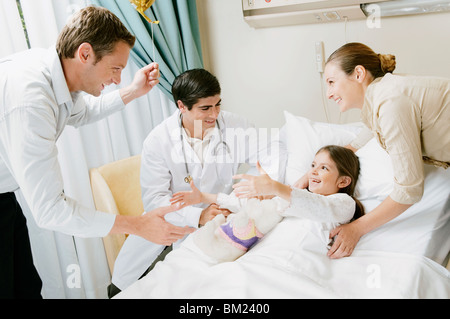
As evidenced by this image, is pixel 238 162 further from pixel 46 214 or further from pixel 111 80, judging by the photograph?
pixel 46 214

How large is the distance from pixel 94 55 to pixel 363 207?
1138 millimetres

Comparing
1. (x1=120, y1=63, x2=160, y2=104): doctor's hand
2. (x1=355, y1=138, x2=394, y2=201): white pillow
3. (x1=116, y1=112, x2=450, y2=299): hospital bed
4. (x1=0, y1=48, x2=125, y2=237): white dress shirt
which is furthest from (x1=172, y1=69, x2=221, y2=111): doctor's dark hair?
(x1=355, y1=138, x2=394, y2=201): white pillow

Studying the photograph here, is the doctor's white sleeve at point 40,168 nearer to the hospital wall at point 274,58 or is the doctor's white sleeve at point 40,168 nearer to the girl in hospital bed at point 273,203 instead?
the girl in hospital bed at point 273,203

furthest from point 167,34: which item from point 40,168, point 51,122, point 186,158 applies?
point 40,168

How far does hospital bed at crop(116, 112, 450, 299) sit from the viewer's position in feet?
3.64

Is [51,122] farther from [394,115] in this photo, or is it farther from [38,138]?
[394,115]

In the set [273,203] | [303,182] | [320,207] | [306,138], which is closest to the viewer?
[320,207]

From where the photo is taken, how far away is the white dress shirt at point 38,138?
40.9 inches

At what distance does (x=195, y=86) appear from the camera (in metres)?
1.49

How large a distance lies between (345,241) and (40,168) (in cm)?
101

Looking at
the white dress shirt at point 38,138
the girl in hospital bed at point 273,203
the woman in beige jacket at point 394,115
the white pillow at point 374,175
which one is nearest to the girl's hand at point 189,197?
the girl in hospital bed at point 273,203

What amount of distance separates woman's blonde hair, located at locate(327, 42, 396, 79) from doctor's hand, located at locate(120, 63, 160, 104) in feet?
2.36

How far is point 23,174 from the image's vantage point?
1059mm
